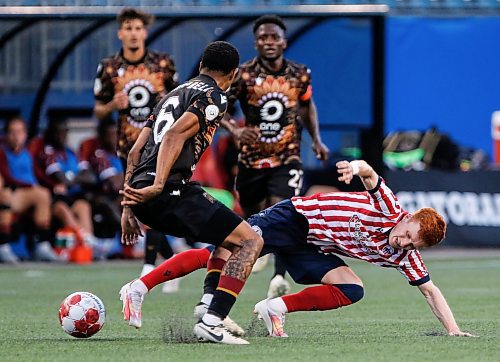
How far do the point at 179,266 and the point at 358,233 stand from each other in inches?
49.1

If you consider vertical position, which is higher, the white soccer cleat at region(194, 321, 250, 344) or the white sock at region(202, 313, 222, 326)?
the white sock at region(202, 313, 222, 326)

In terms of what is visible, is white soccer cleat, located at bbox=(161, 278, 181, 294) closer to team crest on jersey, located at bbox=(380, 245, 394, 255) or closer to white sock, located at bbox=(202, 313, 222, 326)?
team crest on jersey, located at bbox=(380, 245, 394, 255)

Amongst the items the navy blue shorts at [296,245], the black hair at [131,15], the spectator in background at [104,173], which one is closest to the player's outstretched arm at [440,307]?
the navy blue shorts at [296,245]

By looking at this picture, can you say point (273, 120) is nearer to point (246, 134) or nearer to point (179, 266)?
point (246, 134)

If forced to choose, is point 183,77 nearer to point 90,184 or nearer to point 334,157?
point 334,157

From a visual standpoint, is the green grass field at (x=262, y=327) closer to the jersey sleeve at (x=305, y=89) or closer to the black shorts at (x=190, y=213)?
the black shorts at (x=190, y=213)

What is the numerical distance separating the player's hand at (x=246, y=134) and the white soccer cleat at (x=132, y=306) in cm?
343

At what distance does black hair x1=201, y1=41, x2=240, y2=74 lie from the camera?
26.1 feet

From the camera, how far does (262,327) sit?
8.77 metres

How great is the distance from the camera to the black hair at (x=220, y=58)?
26.1 feet

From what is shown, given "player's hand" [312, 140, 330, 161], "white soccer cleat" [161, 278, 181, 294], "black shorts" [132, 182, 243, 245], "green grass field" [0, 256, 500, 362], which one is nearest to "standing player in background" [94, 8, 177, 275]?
"white soccer cleat" [161, 278, 181, 294]

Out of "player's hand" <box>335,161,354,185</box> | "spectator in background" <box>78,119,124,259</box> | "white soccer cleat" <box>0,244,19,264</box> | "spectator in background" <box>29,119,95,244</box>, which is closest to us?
"player's hand" <box>335,161,354,185</box>

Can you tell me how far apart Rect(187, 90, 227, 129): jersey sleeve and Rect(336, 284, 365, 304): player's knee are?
1.38m

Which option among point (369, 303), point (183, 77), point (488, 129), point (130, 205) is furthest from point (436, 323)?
point (183, 77)
